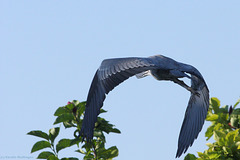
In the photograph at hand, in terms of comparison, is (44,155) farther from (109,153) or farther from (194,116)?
(194,116)

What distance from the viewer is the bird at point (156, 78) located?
6773 millimetres

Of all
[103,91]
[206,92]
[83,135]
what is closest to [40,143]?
[83,135]

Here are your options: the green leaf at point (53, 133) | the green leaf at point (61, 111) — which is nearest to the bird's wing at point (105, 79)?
the green leaf at point (61, 111)

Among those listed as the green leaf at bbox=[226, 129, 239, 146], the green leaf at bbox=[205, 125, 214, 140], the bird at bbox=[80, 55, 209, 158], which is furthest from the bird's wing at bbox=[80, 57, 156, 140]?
the green leaf at bbox=[226, 129, 239, 146]

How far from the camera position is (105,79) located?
7.00 m

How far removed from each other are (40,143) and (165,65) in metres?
2.55

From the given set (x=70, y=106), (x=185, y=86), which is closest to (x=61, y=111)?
(x=70, y=106)

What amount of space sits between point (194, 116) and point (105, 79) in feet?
8.96

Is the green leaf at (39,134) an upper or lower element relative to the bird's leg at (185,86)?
lower

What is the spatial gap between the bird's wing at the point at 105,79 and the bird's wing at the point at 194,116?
76.4 inches

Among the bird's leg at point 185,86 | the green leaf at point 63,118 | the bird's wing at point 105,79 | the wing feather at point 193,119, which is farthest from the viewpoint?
the wing feather at point 193,119

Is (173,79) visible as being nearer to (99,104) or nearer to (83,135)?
(99,104)

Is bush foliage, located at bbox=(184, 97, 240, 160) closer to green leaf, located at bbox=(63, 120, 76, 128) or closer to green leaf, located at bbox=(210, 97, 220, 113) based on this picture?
green leaf, located at bbox=(210, 97, 220, 113)

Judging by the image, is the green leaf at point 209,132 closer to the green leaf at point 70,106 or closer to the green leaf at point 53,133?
the green leaf at point 70,106
